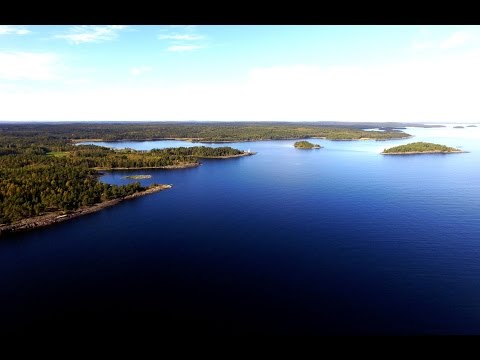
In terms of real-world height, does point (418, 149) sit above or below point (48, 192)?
above

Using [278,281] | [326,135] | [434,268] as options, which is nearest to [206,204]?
[278,281]

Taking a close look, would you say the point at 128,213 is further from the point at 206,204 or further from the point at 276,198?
the point at 276,198

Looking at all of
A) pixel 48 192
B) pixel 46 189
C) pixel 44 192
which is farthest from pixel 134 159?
pixel 44 192

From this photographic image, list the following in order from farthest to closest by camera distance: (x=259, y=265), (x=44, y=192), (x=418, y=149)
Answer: (x=418, y=149), (x=44, y=192), (x=259, y=265)

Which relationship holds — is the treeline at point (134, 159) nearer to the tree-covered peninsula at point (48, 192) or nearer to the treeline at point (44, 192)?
the tree-covered peninsula at point (48, 192)

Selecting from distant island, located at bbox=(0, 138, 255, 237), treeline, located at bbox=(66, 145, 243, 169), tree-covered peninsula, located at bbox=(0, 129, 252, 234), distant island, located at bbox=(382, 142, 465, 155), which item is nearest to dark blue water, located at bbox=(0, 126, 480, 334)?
distant island, located at bbox=(0, 138, 255, 237)

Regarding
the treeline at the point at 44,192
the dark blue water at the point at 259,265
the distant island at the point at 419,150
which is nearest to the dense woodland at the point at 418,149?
the distant island at the point at 419,150

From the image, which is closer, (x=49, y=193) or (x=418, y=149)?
(x=49, y=193)

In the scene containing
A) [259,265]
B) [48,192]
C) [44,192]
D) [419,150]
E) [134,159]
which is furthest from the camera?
[419,150]

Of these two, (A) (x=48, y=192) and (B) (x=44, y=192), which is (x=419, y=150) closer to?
(A) (x=48, y=192)
